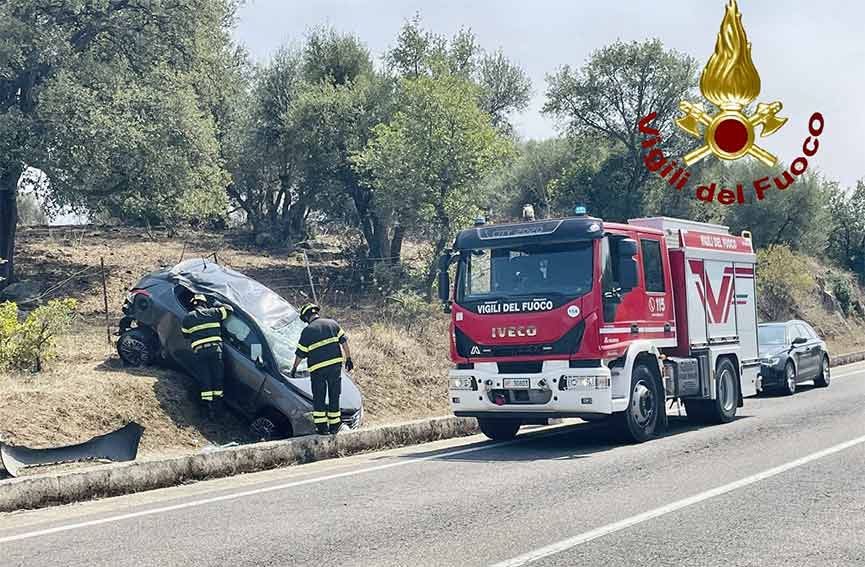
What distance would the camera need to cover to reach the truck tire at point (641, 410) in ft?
39.5

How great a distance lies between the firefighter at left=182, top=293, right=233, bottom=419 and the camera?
495 inches

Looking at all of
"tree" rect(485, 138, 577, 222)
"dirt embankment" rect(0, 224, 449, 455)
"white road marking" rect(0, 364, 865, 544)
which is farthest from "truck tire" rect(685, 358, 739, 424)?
"tree" rect(485, 138, 577, 222)

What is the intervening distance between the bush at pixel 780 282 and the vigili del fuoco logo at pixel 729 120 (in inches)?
119

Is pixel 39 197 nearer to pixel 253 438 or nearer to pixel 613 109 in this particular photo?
pixel 253 438

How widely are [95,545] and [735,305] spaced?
11.0 metres

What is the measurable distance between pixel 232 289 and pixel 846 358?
72.8ft

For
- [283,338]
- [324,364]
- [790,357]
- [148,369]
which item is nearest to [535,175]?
[790,357]

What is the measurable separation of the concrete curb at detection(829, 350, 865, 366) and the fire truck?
17.1 meters

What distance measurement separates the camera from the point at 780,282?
3584 centimetres

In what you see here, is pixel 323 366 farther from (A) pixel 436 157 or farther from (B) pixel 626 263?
(A) pixel 436 157

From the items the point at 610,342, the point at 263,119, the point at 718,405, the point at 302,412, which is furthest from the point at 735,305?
the point at 263,119

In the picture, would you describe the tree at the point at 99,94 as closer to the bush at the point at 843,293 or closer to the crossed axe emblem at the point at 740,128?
the crossed axe emblem at the point at 740,128

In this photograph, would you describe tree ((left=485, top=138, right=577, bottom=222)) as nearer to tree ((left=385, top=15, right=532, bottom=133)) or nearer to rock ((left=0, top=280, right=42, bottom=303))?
tree ((left=385, top=15, right=532, bottom=133))

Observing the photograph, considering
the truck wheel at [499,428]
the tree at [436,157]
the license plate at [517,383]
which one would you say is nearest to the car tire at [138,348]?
the truck wheel at [499,428]
